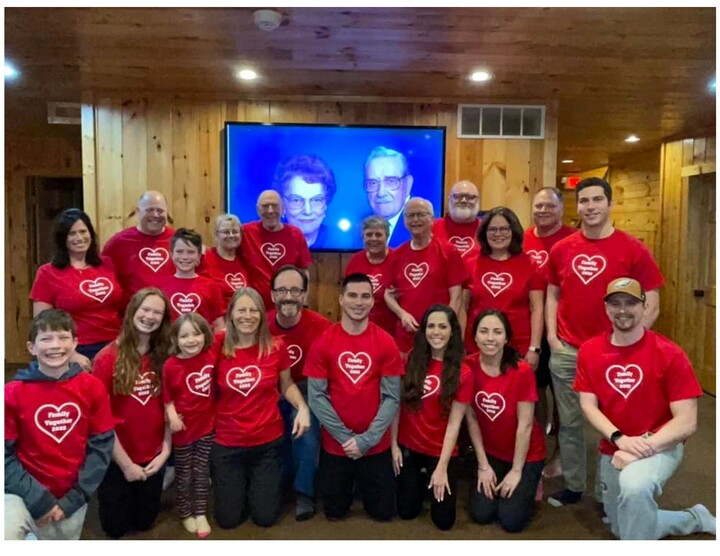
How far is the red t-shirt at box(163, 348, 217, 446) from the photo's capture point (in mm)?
2414

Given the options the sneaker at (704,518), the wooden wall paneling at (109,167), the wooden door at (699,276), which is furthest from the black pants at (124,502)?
the wooden door at (699,276)

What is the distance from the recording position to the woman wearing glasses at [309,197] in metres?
4.02

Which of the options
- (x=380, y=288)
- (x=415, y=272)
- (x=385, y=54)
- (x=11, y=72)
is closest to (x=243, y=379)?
(x=380, y=288)

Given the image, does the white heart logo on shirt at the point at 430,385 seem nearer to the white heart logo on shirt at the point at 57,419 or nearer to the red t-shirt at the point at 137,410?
the red t-shirt at the point at 137,410

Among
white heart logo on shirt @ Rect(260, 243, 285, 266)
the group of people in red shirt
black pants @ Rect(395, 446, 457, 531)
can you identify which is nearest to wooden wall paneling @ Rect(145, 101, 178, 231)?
white heart logo on shirt @ Rect(260, 243, 285, 266)

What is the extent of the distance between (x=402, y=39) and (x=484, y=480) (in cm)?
201

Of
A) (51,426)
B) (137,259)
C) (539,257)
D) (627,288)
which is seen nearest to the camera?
(51,426)

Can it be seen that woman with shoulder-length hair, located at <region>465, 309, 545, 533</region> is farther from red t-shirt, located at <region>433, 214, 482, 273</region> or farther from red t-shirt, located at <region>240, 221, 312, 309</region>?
red t-shirt, located at <region>240, 221, 312, 309</region>

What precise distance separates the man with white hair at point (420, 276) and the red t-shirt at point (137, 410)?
3.80 ft

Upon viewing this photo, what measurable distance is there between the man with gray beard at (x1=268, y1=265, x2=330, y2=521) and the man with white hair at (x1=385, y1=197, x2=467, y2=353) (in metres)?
0.40

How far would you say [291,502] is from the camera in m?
2.71

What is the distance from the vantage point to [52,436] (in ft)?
6.55

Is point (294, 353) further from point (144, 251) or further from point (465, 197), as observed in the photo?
point (465, 197)

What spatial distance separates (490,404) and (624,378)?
1.76 feet
